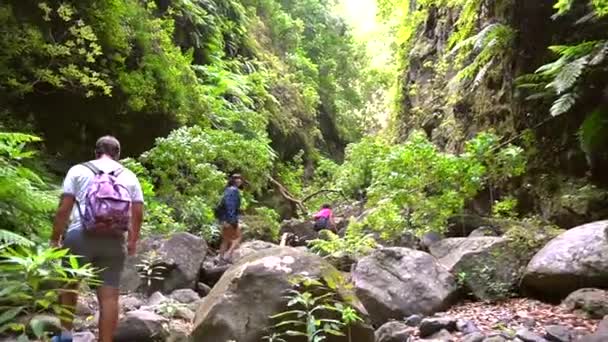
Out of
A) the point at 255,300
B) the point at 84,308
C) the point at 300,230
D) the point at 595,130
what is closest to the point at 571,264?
the point at 595,130

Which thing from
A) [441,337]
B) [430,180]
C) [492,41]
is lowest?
[441,337]

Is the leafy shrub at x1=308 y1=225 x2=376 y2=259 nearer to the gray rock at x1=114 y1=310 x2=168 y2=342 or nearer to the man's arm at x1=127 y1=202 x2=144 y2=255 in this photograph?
the gray rock at x1=114 y1=310 x2=168 y2=342

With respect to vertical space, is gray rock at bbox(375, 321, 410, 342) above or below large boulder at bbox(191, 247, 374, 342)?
below

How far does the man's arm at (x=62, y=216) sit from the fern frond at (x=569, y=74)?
552 centimetres

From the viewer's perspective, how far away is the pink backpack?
4023mm

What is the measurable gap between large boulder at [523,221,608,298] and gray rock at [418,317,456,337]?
3.95 feet

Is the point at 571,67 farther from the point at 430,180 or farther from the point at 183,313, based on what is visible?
the point at 183,313

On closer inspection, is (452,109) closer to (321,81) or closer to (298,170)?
(298,170)

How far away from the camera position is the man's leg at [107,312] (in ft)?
13.4

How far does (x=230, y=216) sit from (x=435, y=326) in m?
4.82

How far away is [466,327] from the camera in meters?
5.12

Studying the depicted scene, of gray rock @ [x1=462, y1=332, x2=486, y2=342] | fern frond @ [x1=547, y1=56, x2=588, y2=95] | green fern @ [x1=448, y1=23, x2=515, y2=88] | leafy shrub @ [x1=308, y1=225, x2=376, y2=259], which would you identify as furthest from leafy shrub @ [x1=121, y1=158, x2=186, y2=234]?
fern frond @ [x1=547, y1=56, x2=588, y2=95]

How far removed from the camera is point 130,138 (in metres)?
10.6

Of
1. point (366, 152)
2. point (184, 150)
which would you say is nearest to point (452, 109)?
point (366, 152)
